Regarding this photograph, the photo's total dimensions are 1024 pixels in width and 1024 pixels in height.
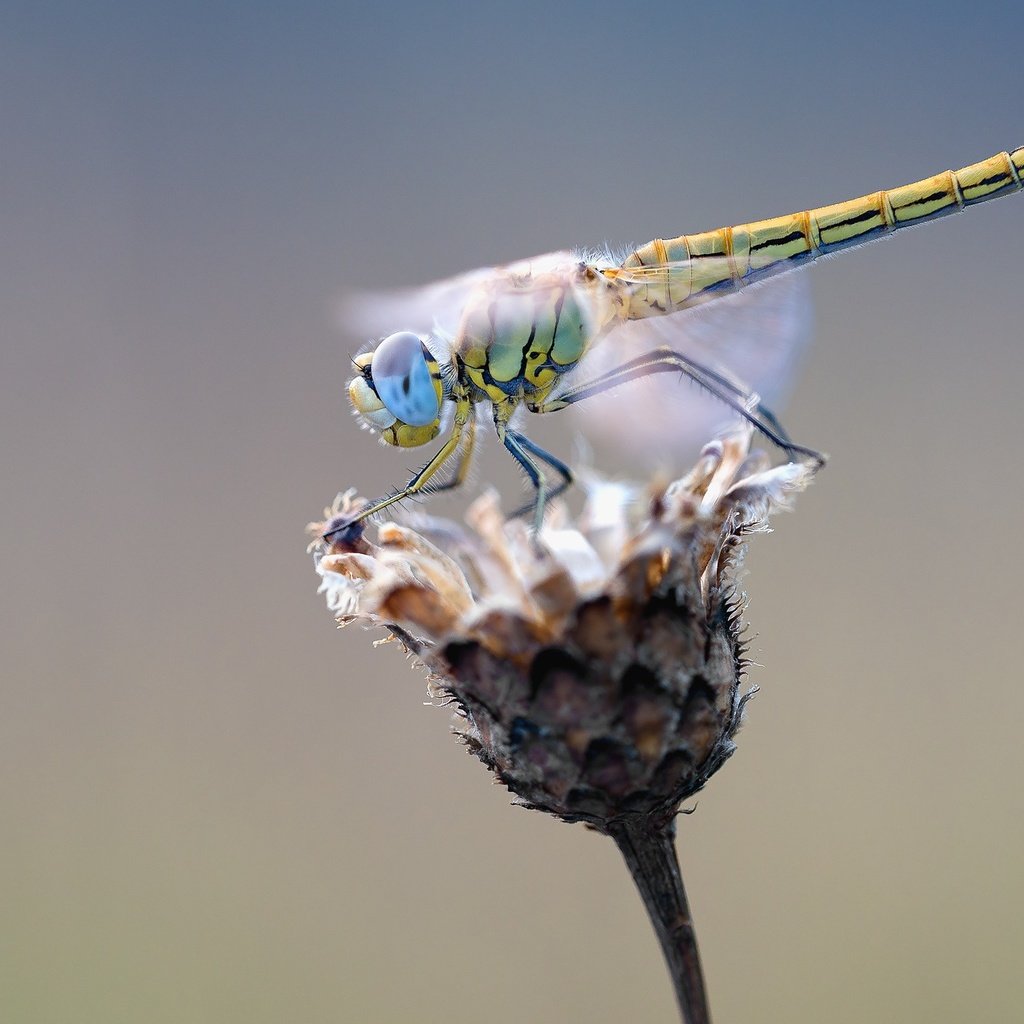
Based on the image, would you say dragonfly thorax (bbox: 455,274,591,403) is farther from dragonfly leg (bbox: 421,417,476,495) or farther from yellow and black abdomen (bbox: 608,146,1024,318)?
yellow and black abdomen (bbox: 608,146,1024,318)

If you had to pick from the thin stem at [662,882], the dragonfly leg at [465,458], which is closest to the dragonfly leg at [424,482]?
the dragonfly leg at [465,458]

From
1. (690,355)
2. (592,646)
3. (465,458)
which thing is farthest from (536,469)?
(592,646)

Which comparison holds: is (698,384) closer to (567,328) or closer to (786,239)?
(567,328)

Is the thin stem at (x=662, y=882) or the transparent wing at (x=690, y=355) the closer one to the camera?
the thin stem at (x=662, y=882)

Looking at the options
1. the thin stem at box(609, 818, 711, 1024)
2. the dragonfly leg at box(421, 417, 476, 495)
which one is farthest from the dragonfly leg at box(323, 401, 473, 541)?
the thin stem at box(609, 818, 711, 1024)

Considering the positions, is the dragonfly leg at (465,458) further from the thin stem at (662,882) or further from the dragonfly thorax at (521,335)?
the thin stem at (662,882)

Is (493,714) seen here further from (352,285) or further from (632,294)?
(352,285)

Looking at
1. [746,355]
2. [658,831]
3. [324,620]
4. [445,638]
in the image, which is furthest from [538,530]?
[324,620]
